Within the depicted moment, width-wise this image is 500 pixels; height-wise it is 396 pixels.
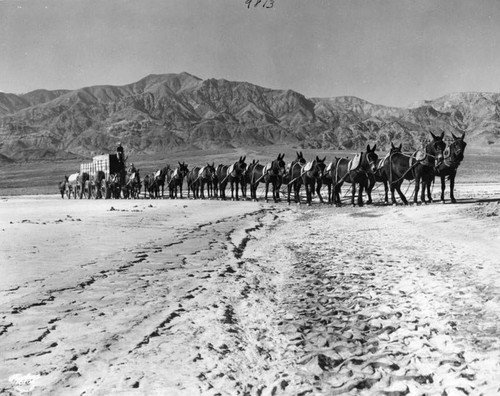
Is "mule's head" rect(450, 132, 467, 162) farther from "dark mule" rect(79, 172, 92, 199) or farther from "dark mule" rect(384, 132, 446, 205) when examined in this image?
"dark mule" rect(79, 172, 92, 199)

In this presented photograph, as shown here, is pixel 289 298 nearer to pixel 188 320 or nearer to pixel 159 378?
pixel 188 320

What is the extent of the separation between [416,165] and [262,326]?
1598 centimetres

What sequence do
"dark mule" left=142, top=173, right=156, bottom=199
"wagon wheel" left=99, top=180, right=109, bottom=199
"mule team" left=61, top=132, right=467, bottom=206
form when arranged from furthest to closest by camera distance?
1. "wagon wheel" left=99, top=180, right=109, bottom=199
2. "dark mule" left=142, top=173, right=156, bottom=199
3. "mule team" left=61, top=132, right=467, bottom=206

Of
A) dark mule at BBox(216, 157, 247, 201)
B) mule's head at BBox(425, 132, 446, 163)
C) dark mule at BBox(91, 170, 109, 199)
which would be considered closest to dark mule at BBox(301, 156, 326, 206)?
mule's head at BBox(425, 132, 446, 163)

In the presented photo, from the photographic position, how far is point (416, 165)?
18.9m

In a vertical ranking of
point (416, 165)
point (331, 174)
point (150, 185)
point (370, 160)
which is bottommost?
point (150, 185)

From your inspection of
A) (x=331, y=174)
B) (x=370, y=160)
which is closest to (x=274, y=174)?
(x=331, y=174)

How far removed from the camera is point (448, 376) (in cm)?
341

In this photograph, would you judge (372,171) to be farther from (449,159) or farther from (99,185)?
(99,185)

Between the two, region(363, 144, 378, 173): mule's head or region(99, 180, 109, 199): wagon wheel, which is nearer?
region(363, 144, 378, 173): mule's head

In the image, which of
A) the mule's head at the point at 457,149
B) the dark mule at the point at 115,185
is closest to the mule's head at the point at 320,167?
the mule's head at the point at 457,149

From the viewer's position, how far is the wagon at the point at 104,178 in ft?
138

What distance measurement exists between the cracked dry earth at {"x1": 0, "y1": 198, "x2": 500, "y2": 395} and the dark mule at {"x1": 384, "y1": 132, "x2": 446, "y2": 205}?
35.2 ft

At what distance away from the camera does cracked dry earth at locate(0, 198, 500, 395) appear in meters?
3.41
